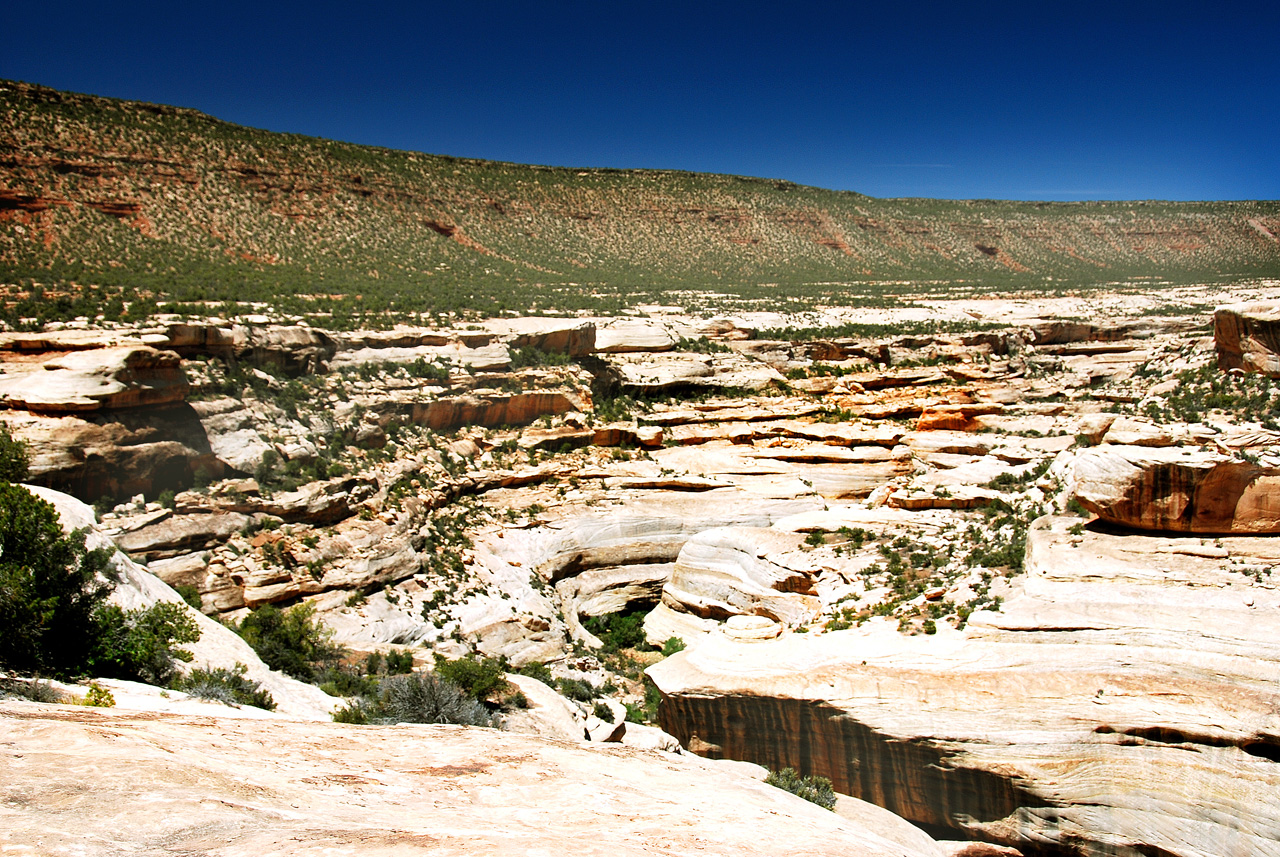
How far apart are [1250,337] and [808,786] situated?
16676 mm

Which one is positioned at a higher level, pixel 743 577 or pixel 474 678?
pixel 743 577

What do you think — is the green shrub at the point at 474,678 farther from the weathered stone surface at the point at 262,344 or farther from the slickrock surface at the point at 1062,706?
the weathered stone surface at the point at 262,344

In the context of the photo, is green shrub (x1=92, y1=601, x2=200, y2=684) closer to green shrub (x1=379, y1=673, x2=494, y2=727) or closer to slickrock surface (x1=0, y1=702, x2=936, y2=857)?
green shrub (x1=379, y1=673, x2=494, y2=727)

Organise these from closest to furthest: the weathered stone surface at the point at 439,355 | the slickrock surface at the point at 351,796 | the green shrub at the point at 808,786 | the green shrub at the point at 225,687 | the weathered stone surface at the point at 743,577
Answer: the slickrock surface at the point at 351,796, the green shrub at the point at 225,687, the green shrub at the point at 808,786, the weathered stone surface at the point at 743,577, the weathered stone surface at the point at 439,355

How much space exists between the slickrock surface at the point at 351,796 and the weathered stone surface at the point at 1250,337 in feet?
56.4

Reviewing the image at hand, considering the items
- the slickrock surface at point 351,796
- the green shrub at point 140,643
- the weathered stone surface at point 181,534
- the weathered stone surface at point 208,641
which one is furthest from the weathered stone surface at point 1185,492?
the weathered stone surface at point 181,534

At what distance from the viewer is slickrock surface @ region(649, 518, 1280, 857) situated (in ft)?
27.3

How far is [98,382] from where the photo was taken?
16.1 meters

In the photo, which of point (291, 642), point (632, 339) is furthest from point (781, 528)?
point (632, 339)

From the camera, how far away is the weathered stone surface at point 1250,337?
16.5m

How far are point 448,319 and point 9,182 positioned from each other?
30144 mm

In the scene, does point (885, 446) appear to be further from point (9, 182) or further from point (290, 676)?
point (9, 182)

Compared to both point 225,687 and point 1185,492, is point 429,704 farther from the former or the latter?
point 1185,492

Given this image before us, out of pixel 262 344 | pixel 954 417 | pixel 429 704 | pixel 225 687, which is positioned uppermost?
pixel 262 344
